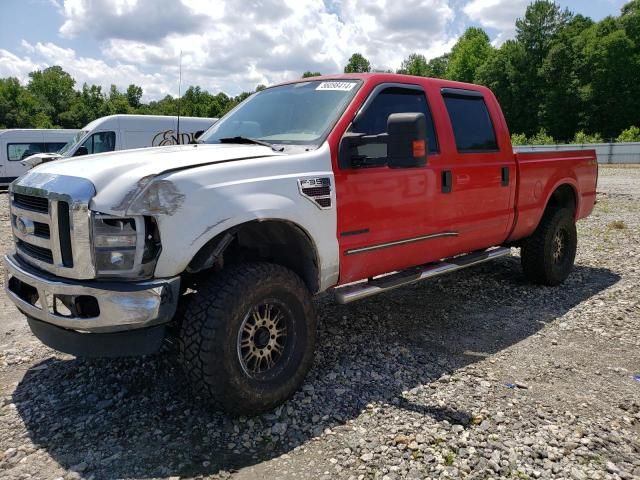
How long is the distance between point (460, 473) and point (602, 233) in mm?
7481

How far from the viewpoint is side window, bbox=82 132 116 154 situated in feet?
47.9

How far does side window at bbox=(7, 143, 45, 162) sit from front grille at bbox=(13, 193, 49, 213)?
Result: 1882 centimetres

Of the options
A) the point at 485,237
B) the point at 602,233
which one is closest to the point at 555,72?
the point at 602,233

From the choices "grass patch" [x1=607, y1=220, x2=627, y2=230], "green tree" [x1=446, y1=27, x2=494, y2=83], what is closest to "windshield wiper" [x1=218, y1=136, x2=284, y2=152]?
"grass patch" [x1=607, y1=220, x2=627, y2=230]

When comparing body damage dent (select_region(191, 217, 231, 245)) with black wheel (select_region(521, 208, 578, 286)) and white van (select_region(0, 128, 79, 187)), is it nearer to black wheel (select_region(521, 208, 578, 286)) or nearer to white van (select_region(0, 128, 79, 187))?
black wheel (select_region(521, 208, 578, 286))

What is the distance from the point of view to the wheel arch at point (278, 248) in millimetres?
3264

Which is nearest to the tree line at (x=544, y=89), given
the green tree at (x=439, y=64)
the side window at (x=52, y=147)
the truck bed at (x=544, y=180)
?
the green tree at (x=439, y=64)

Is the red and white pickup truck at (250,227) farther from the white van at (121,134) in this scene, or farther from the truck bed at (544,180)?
the white van at (121,134)

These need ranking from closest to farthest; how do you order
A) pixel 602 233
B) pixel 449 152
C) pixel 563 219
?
1. pixel 449 152
2. pixel 563 219
3. pixel 602 233

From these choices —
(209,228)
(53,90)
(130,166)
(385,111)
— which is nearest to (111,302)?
(209,228)

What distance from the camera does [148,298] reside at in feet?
8.73

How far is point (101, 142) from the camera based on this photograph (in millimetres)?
14773

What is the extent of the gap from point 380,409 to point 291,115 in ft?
7.05

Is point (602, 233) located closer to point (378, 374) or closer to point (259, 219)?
point (378, 374)
